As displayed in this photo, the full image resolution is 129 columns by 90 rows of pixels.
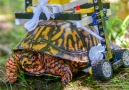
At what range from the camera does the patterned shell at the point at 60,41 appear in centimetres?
245

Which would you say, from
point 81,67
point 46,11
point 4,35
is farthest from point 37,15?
point 4,35

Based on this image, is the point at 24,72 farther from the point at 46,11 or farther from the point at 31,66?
the point at 46,11

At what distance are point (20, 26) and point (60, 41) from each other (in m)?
4.93

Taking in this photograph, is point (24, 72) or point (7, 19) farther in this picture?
point (7, 19)

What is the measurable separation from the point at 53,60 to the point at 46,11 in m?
0.34

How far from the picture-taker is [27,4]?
2.76m

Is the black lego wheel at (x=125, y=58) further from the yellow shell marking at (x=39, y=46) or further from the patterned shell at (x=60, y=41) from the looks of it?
the yellow shell marking at (x=39, y=46)

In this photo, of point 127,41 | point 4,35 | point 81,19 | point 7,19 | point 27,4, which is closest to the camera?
point 81,19

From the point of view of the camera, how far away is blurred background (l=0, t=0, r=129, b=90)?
10.9 feet

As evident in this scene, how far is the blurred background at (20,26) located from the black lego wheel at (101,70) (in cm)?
64

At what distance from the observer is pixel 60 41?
8.20ft

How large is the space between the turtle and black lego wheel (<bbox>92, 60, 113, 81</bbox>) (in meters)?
0.12

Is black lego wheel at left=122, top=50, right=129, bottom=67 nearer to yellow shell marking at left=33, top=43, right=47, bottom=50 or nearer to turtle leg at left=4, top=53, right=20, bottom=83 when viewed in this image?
yellow shell marking at left=33, top=43, right=47, bottom=50

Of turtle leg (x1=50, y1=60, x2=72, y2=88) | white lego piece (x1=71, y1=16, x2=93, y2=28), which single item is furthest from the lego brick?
turtle leg (x1=50, y1=60, x2=72, y2=88)
